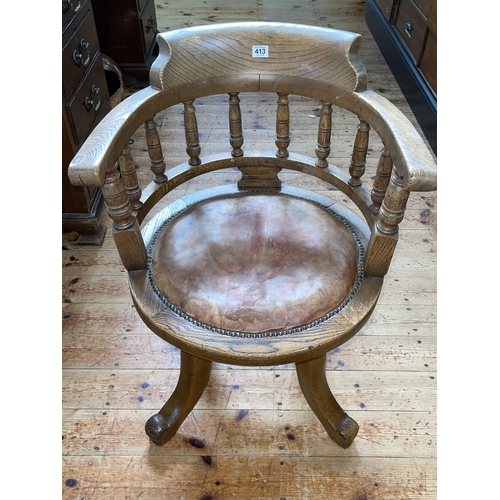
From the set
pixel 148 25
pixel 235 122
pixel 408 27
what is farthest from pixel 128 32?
pixel 235 122

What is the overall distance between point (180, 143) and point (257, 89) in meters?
1.38

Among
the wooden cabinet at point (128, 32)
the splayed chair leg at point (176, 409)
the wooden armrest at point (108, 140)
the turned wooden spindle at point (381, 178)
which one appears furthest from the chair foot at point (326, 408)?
the wooden cabinet at point (128, 32)

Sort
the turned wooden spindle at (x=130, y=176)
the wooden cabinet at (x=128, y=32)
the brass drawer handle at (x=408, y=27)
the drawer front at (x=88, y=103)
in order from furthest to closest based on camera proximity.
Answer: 1. the brass drawer handle at (x=408, y=27)
2. the wooden cabinet at (x=128, y=32)
3. the drawer front at (x=88, y=103)
4. the turned wooden spindle at (x=130, y=176)

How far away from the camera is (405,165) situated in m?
0.80

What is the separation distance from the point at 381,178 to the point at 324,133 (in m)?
0.19

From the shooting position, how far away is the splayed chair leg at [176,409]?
1.23 meters

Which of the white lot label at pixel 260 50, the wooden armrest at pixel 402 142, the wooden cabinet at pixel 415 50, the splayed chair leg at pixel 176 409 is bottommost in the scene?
the splayed chair leg at pixel 176 409

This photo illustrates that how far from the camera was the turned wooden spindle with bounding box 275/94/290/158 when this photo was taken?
112cm

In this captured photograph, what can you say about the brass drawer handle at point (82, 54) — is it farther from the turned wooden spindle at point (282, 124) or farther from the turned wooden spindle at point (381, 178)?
the turned wooden spindle at point (381, 178)

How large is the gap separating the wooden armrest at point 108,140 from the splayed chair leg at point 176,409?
61 centimetres

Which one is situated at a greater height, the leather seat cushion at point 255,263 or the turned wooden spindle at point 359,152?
the turned wooden spindle at point 359,152

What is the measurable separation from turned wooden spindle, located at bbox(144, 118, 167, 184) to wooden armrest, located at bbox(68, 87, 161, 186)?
0.13ft

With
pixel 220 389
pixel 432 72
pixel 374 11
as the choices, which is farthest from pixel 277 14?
pixel 220 389

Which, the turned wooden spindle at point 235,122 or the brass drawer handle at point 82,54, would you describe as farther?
the brass drawer handle at point 82,54
